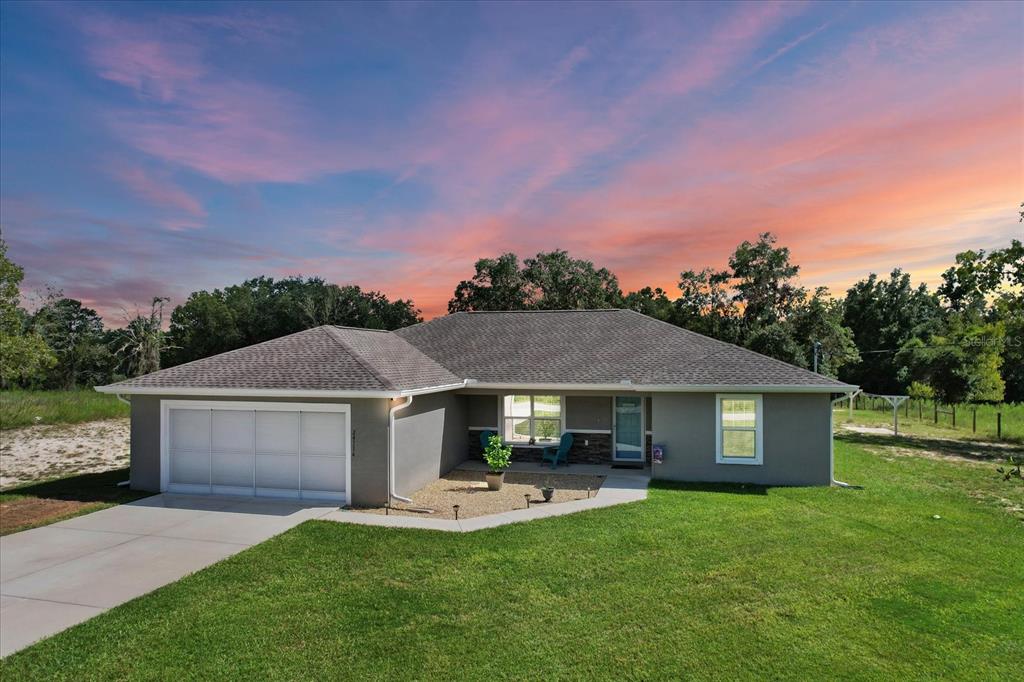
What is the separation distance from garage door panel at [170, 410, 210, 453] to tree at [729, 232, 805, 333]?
31.4 metres

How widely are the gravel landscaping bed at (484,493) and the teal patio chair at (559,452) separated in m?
0.85

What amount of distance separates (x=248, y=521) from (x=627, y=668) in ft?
25.8

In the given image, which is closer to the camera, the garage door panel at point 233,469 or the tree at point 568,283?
the garage door panel at point 233,469

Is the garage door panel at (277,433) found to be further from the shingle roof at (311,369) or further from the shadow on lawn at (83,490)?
the shadow on lawn at (83,490)

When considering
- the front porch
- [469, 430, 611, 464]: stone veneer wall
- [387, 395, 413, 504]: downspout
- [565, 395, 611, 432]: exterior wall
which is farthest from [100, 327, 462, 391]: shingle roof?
[565, 395, 611, 432]: exterior wall

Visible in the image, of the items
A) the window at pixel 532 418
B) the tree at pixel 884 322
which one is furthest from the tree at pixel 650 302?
the window at pixel 532 418

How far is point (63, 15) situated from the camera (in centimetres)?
1191

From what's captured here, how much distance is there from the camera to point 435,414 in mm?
14148

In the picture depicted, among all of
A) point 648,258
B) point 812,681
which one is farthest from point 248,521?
point 648,258

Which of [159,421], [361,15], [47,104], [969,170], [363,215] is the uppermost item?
[361,15]

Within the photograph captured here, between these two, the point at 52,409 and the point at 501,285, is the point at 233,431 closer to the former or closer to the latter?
the point at 52,409

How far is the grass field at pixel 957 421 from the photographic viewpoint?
2375 centimetres

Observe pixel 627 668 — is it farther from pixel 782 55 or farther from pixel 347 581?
pixel 782 55

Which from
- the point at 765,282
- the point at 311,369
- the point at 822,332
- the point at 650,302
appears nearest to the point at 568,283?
the point at 650,302
